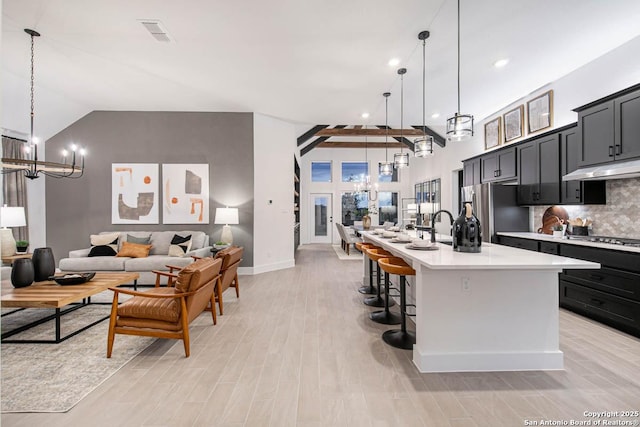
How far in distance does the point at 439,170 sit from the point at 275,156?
4.99 metres

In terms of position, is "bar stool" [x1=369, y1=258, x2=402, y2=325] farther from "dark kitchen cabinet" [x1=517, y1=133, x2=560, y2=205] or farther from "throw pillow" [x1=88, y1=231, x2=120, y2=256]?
"throw pillow" [x1=88, y1=231, x2=120, y2=256]

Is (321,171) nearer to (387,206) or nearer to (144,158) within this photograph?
(387,206)

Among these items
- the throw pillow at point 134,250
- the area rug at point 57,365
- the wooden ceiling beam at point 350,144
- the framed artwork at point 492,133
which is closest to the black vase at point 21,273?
the area rug at point 57,365

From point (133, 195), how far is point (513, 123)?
7331 millimetres

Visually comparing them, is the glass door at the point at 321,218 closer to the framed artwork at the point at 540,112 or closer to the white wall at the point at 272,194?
the white wall at the point at 272,194

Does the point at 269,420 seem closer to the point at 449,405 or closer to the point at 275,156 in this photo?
the point at 449,405

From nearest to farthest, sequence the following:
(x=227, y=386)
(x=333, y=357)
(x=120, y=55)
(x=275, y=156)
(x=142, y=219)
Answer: (x=227, y=386) → (x=333, y=357) → (x=120, y=55) → (x=142, y=219) → (x=275, y=156)

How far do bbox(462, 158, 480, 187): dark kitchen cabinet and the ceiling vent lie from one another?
580 centimetres

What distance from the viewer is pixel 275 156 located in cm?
685

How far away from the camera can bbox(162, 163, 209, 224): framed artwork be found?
6.30m

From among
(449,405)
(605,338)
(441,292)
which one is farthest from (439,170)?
(449,405)

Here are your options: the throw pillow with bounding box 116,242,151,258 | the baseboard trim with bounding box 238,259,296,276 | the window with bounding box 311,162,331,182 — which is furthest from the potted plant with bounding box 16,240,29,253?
the window with bounding box 311,162,331,182

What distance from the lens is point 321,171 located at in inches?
486

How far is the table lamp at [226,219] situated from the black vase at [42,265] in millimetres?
2508
